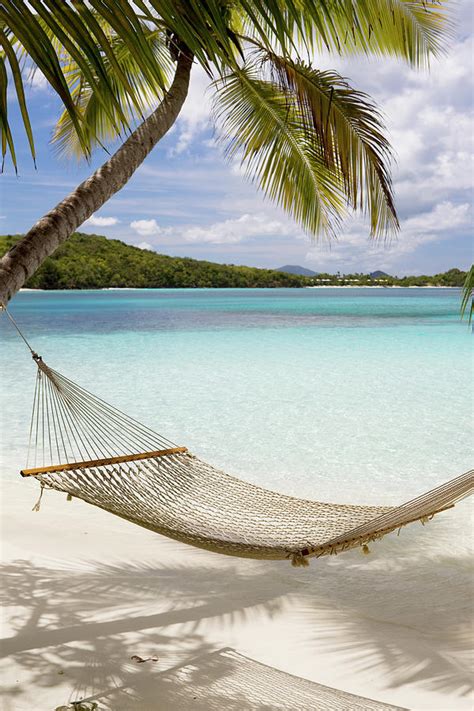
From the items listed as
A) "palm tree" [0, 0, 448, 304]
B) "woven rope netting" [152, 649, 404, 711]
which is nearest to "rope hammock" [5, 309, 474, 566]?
"woven rope netting" [152, 649, 404, 711]

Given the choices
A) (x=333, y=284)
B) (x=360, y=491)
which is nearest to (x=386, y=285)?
(x=333, y=284)

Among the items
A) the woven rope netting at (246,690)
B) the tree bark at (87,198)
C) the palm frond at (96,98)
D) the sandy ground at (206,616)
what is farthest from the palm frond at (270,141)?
the woven rope netting at (246,690)

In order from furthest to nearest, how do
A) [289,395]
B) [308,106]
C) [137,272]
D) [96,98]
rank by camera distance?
[137,272] < [289,395] < [96,98] < [308,106]

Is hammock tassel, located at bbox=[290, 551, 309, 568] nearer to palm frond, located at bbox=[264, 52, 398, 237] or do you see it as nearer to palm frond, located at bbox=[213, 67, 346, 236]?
palm frond, located at bbox=[264, 52, 398, 237]

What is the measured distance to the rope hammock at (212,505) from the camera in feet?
4.81

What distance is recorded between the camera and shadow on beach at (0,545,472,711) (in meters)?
1.59

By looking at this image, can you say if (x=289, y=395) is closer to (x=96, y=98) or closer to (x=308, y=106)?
(x=96, y=98)

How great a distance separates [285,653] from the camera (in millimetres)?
1706

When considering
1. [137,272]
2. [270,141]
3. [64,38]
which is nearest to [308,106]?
[270,141]

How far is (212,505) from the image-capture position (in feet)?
6.42

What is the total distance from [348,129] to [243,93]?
809 mm

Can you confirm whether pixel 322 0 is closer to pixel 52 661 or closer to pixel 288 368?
pixel 52 661

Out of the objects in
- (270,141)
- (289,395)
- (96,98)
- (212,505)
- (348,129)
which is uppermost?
(96,98)

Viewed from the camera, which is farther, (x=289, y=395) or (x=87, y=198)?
(x=289, y=395)
